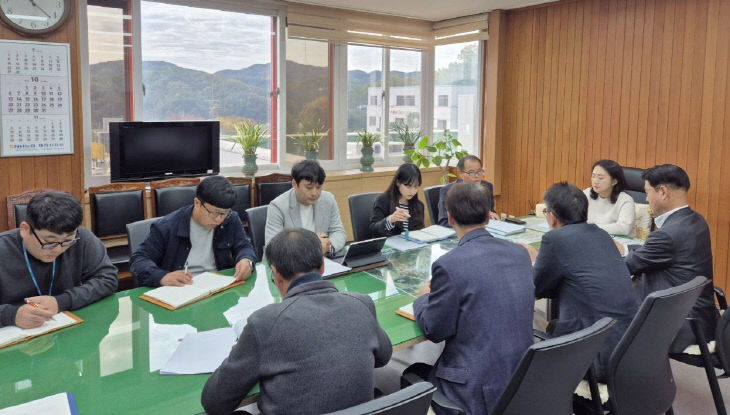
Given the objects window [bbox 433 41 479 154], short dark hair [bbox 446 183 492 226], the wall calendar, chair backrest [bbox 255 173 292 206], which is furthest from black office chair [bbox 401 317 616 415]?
window [bbox 433 41 479 154]

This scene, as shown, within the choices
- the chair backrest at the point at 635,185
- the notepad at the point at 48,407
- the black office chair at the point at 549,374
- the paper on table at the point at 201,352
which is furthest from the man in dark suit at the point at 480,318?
the chair backrest at the point at 635,185

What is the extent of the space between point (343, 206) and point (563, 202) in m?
3.84

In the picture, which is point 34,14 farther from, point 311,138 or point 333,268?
point 311,138

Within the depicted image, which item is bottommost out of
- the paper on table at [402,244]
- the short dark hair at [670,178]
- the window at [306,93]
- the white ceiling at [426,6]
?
the paper on table at [402,244]

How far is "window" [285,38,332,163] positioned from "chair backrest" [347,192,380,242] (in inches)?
93.0

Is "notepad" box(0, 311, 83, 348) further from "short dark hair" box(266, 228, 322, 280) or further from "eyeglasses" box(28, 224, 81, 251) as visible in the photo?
"short dark hair" box(266, 228, 322, 280)

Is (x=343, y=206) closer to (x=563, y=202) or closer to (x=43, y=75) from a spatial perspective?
(x=43, y=75)

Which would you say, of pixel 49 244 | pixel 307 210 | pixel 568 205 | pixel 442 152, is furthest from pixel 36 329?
pixel 442 152

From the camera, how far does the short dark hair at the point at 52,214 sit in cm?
220

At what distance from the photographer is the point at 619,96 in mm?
5270

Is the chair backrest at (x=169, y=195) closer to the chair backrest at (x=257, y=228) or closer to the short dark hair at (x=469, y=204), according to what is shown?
the chair backrest at (x=257, y=228)

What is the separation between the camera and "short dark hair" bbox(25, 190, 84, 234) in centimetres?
220

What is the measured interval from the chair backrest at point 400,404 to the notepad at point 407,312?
868mm

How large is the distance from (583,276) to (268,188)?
3491 millimetres
